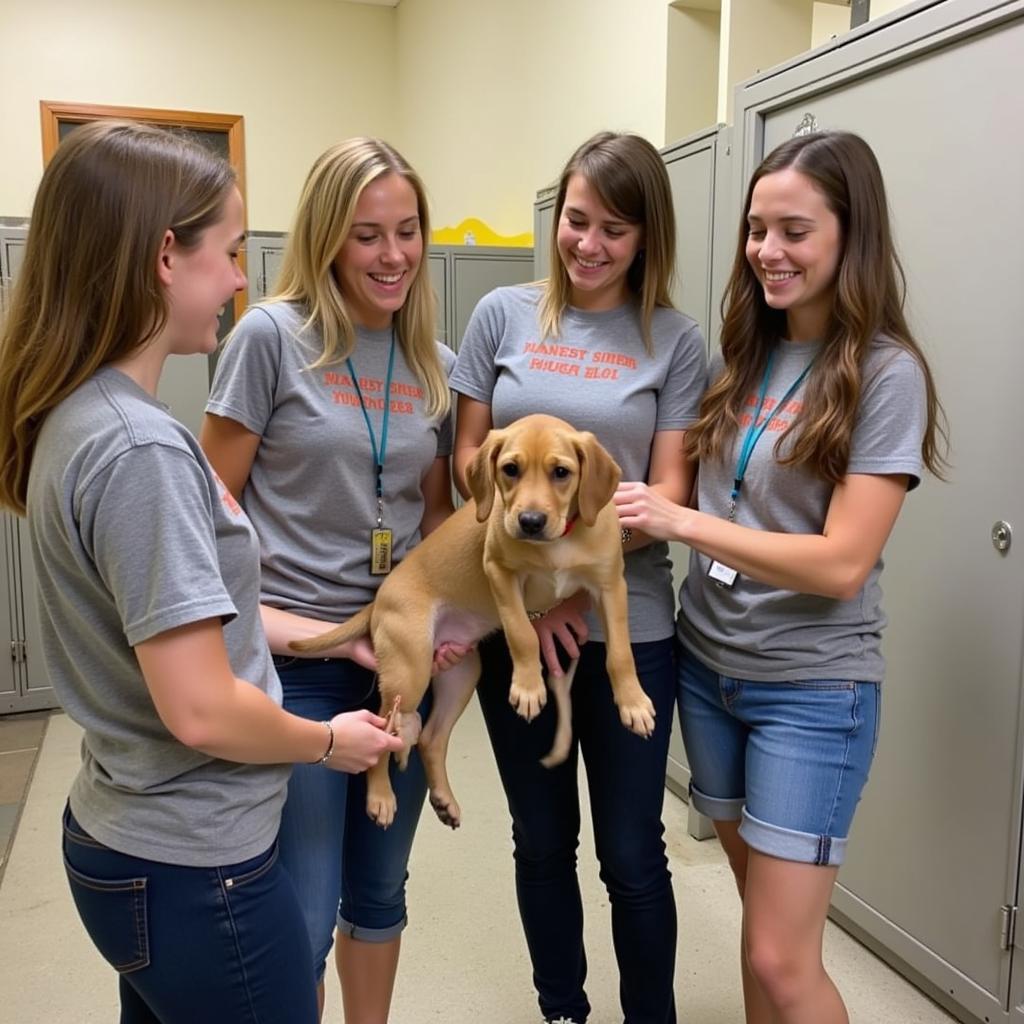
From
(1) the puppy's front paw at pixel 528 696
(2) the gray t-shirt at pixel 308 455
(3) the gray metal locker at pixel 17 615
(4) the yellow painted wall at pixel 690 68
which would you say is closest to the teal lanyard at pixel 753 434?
(1) the puppy's front paw at pixel 528 696

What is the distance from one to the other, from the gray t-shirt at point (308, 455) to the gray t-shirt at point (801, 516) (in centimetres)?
57

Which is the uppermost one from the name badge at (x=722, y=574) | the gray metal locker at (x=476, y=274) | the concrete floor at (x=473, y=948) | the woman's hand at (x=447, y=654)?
the gray metal locker at (x=476, y=274)

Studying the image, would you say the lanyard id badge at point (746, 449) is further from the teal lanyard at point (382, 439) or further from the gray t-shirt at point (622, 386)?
the teal lanyard at point (382, 439)

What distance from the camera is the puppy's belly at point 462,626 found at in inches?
67.4

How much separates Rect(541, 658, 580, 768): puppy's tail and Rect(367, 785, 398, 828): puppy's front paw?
0.29 meters

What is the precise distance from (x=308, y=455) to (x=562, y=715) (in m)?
0.63

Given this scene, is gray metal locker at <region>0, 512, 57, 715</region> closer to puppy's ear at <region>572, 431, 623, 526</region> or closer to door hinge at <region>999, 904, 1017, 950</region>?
puppy's ear at <region>572, 431, 623, 526</region>

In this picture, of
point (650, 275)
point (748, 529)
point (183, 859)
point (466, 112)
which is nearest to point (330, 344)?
point (650, 275)

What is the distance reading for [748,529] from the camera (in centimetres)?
149

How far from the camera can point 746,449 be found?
5.16 feet

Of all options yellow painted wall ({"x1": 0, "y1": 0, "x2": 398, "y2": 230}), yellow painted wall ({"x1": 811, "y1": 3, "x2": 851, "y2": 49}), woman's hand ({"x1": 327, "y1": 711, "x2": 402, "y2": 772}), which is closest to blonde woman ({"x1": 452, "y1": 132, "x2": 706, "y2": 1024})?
woman's hand ({"x1": 327, "y1": 711, "x2": 402, "y2": 772})

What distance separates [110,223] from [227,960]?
78 centimetres

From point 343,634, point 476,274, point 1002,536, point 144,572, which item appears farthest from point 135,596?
point 476,274

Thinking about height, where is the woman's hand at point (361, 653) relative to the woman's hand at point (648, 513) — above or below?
below
